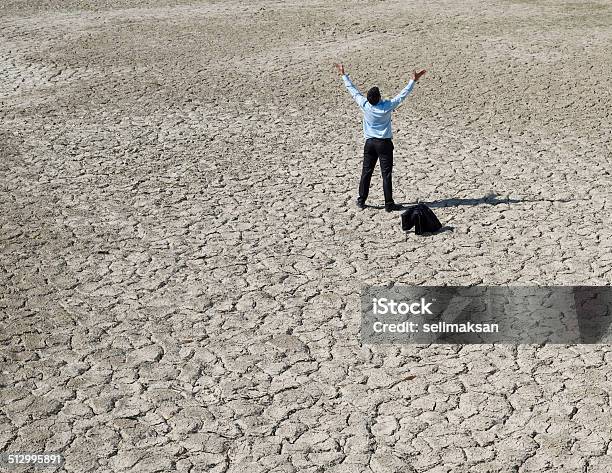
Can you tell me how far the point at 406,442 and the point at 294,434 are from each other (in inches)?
38.7

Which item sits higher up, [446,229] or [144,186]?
[144,186]

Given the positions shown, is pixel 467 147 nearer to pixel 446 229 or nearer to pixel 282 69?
pixel 446 229

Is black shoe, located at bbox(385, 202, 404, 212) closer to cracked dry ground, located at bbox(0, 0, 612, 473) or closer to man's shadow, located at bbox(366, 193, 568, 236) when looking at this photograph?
man's shadow, located at bbox(366, 193, 568, 236)

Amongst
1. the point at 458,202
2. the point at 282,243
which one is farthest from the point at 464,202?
the point at 282,243

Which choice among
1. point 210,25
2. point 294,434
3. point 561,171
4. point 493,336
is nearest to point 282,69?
point 210,25

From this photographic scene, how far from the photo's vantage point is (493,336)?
9898mm

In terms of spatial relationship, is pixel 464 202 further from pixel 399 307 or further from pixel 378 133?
pixel 399 307

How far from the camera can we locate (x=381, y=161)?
12.8m

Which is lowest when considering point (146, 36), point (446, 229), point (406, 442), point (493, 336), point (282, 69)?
point (406, 442)

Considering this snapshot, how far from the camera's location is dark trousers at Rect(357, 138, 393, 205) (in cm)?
1270
